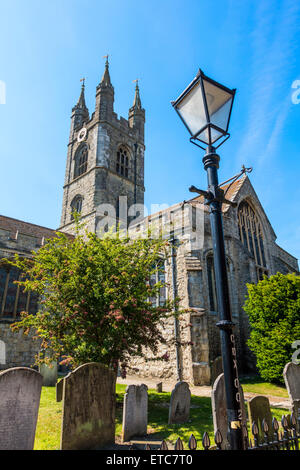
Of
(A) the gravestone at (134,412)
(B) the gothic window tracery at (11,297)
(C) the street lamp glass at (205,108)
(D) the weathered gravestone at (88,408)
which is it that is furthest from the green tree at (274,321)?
(B) the gothic window tracery at (11,297)

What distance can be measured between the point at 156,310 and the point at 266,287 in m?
5.91

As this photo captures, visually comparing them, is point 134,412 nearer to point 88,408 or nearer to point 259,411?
point 88,408

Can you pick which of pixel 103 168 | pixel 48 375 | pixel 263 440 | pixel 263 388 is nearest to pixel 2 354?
pixel 48 375

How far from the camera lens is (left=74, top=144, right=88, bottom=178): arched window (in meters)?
28.0

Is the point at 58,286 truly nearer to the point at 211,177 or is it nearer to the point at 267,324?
the point at 211,177

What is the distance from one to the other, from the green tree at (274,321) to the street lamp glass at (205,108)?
364 inches

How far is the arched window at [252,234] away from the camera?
16531mm

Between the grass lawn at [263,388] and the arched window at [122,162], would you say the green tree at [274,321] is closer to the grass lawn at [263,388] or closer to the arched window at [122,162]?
the grass lawn at [263,388]

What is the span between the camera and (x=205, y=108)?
303 cm

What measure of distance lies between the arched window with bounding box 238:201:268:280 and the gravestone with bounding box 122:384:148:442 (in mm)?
12114

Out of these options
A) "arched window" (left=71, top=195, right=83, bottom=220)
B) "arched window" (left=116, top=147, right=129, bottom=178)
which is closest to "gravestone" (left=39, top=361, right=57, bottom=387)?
"arched window" (left=71, top=195, right=83, bottom=220)

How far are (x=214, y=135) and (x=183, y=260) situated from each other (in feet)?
31.3
